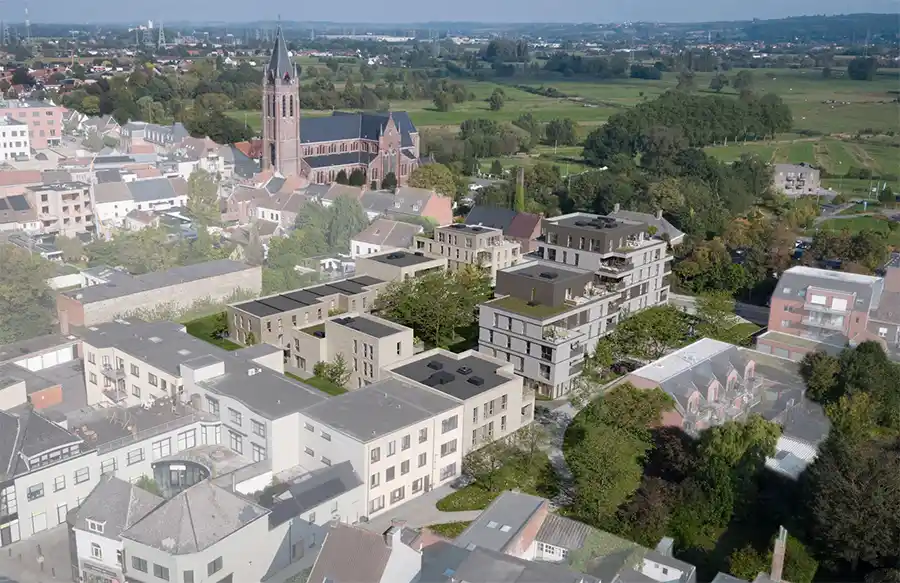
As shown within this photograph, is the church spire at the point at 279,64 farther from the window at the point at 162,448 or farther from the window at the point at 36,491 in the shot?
the window at the point at 36,491

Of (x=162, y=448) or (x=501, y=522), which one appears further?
(x=162, y=448)

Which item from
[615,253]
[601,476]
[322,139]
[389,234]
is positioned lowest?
[601,476]

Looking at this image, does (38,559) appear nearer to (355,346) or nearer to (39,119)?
(355,346)

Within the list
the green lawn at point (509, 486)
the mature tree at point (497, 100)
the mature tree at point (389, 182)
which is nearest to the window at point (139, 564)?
the green lawn at point (509, 486)

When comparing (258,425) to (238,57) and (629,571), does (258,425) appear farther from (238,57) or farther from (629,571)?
(238,57)

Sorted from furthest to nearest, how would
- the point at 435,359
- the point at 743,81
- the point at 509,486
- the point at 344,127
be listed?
the point at 743,81
the point at 344,127
the point at 435,359
the point at 509,486

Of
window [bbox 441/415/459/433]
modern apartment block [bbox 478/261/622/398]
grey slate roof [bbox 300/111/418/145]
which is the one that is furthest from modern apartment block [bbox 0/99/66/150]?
Result: window [bbox 441/415/459/433]

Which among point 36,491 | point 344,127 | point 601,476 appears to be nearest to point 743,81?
point 344,127

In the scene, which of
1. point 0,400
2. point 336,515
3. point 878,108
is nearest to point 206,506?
point 336,515
